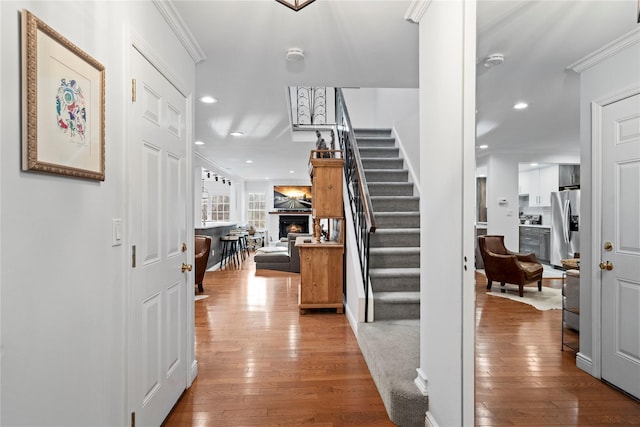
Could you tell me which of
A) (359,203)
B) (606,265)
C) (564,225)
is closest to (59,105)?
(564,225)

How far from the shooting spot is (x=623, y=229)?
109 centimetres

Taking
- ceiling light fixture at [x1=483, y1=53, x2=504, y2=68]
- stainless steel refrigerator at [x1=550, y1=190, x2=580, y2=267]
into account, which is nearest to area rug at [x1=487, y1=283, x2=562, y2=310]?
stainless steel refrigerator at [x1=550, y1=190, x2=580, y2=267]

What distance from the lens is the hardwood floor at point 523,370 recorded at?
1.42 meters

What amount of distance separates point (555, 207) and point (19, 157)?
1.83m

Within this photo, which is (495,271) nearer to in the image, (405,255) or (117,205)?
(117,205)

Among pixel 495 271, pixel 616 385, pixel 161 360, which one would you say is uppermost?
pixel 495 271

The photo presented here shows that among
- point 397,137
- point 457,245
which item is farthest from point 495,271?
point 397,137

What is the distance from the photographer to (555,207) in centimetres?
126

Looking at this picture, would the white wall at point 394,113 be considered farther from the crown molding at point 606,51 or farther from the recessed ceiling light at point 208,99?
the crown molding at point 606,51

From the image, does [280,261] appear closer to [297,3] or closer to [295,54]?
[295,54]

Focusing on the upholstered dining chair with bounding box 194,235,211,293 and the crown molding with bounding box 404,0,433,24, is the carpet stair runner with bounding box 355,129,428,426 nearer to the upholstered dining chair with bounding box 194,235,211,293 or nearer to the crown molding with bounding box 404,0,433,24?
the crown molding with bounding box 404,0,433,24

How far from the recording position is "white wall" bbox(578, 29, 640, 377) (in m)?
1.04

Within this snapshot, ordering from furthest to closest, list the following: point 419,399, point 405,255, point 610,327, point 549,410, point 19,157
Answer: point 405,255 → point 419,399 → point 549,410 → point 610,327 → point 19,157

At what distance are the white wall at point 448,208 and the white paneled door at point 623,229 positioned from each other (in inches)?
18.2
